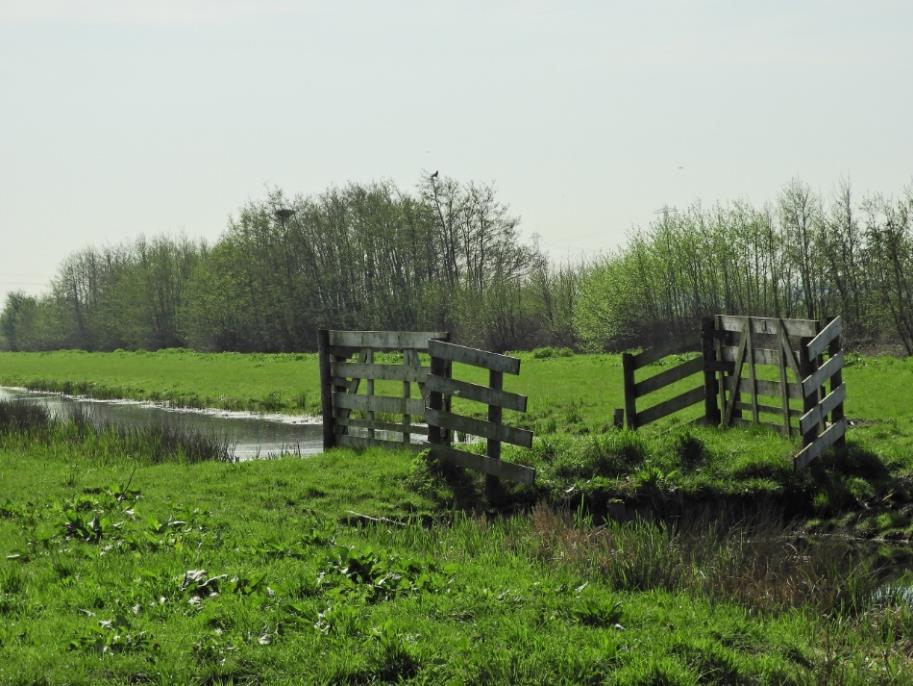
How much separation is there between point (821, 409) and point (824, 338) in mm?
1040

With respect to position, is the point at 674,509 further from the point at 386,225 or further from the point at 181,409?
the point at 386,225

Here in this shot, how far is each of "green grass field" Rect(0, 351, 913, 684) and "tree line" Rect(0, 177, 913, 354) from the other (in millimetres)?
29862

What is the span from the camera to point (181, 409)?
1329 inches

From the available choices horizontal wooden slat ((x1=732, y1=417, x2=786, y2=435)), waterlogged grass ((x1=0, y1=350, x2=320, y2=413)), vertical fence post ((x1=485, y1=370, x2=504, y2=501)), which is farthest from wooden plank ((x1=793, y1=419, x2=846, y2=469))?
waterlogged grass ((x1=0, y1=350, x2=320, y2=413))

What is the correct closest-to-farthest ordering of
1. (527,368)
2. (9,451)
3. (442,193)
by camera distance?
1. (9,451)
2. (527,368)
3. (442,193)

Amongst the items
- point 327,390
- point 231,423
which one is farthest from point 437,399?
point 231,423

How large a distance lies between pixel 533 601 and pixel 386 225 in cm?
6609

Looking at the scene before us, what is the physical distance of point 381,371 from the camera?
1572 cm

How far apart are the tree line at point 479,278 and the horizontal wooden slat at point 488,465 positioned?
29800 millimetres

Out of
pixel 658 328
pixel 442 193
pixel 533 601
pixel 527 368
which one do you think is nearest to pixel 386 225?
pixel 442 193

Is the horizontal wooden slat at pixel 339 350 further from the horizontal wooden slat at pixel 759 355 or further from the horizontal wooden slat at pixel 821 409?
the horizontal wooden slat at pixel 821 409

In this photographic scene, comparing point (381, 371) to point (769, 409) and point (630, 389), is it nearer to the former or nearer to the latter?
point (630, 389)

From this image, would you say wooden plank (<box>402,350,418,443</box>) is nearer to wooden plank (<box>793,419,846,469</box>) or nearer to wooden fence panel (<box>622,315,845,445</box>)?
wooden fence panel (<box>622,315,845,445</box>)

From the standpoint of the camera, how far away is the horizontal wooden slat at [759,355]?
15.2 metres
